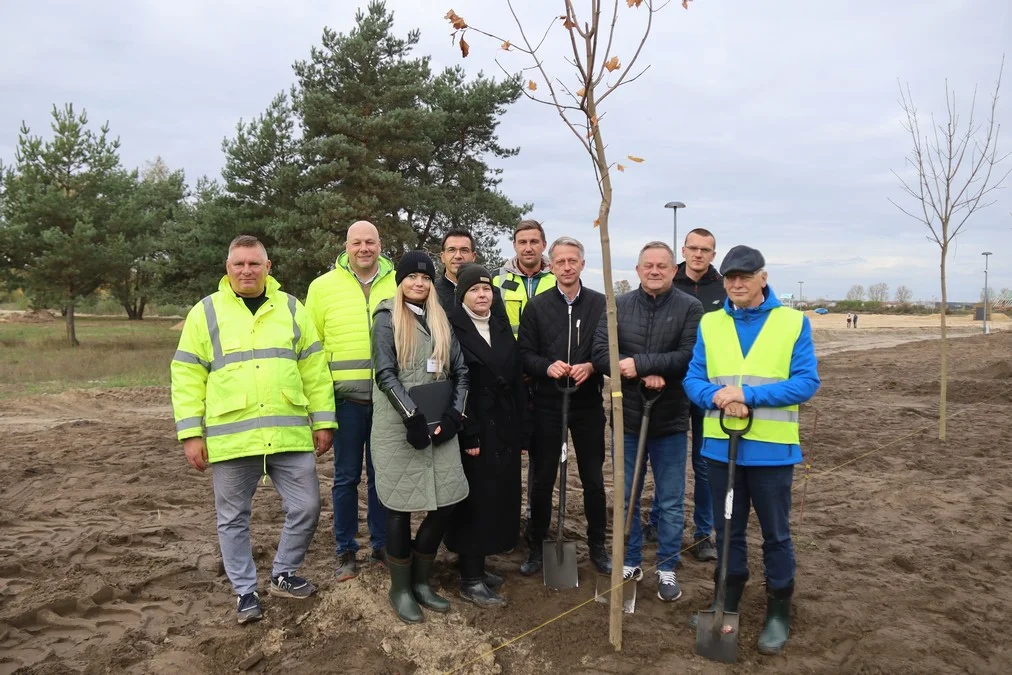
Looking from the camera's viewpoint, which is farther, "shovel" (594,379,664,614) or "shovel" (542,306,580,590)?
"shovel" (542,306,580,590)

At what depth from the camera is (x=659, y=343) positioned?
163 inches

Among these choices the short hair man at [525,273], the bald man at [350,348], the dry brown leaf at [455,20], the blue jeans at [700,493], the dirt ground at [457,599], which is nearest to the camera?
the dry brown leaf at [455,20]

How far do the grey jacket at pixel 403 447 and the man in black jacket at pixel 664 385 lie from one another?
1.05m

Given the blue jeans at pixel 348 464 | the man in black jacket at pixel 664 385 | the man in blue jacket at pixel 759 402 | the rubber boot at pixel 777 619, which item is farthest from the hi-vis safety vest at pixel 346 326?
the rubber boot at pixel 777 619

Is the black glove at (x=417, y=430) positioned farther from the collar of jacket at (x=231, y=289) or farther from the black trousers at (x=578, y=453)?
the collar of jacket at (x=231, y=289)

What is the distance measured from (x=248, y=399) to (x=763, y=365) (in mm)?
2706

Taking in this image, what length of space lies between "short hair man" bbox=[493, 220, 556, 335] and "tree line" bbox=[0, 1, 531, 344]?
13.5m

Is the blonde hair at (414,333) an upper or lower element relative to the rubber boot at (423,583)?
upper

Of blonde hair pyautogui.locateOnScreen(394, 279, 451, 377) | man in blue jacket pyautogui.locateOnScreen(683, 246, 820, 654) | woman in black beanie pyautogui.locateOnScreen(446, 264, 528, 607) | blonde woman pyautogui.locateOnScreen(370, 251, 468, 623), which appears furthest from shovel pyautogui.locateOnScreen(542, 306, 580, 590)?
man in blue jacket pyautogui.locateOnScreen(683, 246, 820, 654)

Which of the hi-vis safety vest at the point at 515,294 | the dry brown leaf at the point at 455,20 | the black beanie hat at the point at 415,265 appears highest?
the dry brown leaf at the point at 455,20

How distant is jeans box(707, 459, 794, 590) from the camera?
3.38 meters

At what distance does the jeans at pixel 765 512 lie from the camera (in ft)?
11.1

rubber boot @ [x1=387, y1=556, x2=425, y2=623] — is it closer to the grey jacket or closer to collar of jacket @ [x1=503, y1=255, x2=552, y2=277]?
the grey jacket

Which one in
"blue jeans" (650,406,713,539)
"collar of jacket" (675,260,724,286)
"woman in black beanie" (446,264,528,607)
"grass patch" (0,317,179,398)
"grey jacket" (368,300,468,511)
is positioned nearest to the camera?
"grey jacket" (368,300,468,511)
